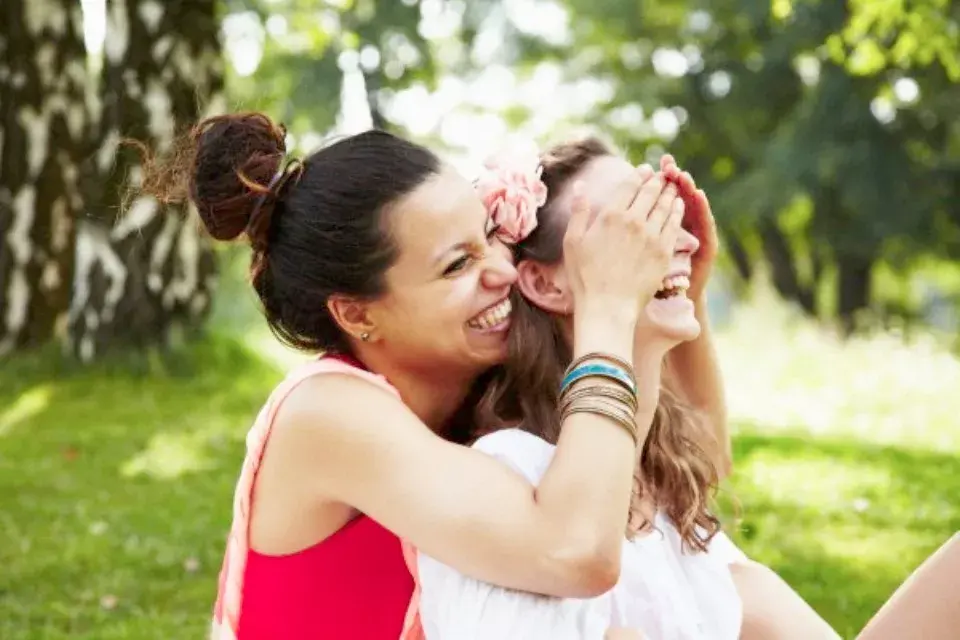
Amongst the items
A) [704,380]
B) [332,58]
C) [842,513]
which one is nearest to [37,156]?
[842,513]

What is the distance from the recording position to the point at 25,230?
34.3 ft

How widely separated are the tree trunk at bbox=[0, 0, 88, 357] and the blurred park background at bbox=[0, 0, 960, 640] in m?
0.02

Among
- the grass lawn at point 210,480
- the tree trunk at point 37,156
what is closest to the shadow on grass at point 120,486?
the grass lawn at point 210,480

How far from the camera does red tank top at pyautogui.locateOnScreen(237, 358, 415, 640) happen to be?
2.49 m

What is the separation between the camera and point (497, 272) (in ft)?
8.39

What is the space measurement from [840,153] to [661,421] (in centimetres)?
1676

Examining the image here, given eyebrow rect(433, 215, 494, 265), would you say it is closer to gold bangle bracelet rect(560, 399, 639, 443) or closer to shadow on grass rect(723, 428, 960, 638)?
gold bangle bracelet rect(560, 399, 639, 443)

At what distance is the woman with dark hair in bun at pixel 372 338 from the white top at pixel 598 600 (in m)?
0.10

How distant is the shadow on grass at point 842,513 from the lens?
16.1ft

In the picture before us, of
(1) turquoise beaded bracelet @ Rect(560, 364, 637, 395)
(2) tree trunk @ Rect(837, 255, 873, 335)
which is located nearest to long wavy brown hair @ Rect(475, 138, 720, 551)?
(1) turquoise beaded bracelet @ Rect(560, 364, 637, 395)

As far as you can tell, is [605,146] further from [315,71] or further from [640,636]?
[315,71]

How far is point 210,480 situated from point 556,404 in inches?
169

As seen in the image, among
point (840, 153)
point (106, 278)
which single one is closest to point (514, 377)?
point (106, 278)

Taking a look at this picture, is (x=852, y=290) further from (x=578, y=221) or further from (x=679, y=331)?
(x=578, y=221)
